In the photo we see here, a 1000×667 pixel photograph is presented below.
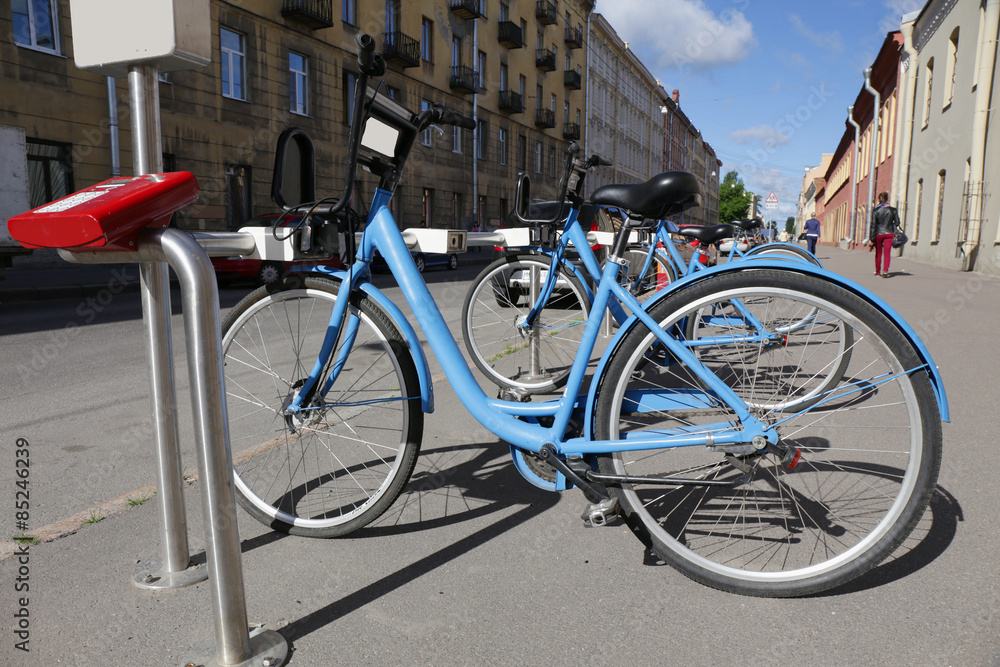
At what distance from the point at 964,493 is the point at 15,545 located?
3554mm

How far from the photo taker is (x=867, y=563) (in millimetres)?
2064

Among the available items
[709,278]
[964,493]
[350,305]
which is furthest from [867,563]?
[350,305]

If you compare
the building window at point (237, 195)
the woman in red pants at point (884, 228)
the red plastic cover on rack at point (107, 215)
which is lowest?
the red plastic cover on rack at point (107, 215)

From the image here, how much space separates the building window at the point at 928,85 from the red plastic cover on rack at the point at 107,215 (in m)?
27.1

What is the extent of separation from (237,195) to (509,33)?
1904 centimetres

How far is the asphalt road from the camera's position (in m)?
1.89

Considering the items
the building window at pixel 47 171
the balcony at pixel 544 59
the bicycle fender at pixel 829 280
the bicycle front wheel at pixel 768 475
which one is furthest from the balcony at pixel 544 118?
the bicycle fender at pixel 829 280

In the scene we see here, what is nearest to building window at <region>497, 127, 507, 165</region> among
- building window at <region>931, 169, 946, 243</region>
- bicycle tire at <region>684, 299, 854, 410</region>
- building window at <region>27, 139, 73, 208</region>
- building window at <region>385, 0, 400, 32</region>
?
building window at <region>385, 0, 400, 32</region>

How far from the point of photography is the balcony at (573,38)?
138 ft

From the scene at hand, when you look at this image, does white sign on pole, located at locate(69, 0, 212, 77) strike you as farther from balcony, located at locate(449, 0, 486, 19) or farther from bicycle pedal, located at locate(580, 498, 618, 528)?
balcony, located at locate(449, 0, 486, 19)

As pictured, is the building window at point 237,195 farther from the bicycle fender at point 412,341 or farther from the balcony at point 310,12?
the bicycle fender at point 412,341

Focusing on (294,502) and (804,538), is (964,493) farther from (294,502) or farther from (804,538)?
(294,502)

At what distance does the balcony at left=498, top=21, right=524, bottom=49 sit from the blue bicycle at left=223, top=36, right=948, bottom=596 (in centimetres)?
3378

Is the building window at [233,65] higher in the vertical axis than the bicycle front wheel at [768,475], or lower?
higher
